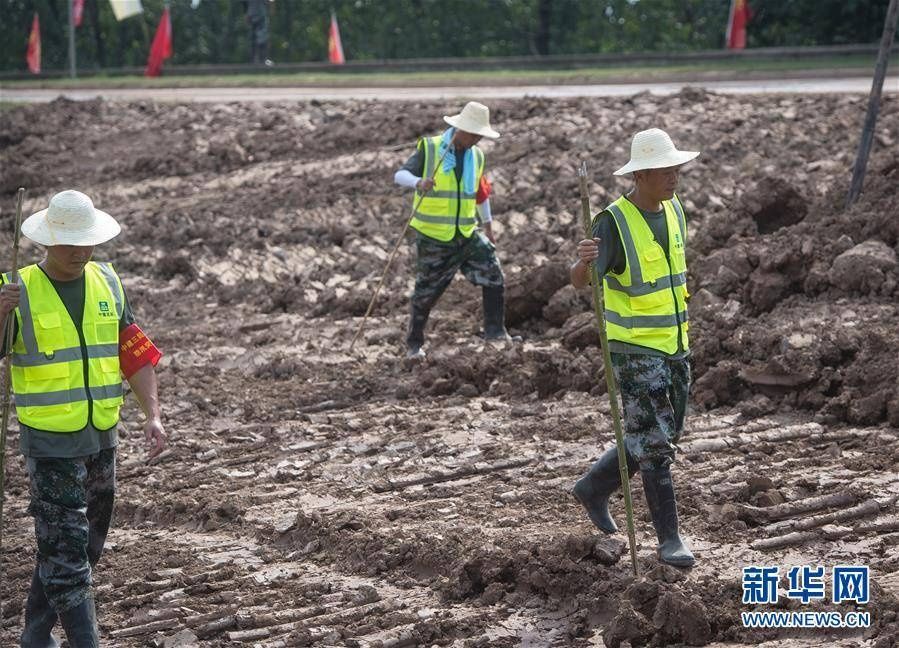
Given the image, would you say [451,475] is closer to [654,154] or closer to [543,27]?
[654,154]

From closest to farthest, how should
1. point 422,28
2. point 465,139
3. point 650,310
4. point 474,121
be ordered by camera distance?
point 650,310, point 474,121, point 465,139, point 422,28

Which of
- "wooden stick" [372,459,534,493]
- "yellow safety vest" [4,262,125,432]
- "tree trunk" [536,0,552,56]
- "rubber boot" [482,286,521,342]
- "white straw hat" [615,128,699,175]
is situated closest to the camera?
"yellow safety vest" [4,262,125,432]

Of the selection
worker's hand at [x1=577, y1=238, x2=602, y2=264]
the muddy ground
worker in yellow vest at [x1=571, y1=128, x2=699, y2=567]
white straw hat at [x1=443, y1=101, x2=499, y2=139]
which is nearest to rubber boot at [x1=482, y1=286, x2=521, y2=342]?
the muddy ground

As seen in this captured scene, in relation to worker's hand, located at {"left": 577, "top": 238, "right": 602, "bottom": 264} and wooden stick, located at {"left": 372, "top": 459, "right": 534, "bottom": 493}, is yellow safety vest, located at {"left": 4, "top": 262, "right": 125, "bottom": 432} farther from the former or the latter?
wooden stick, located at {"left": 372, "top": 459, "right": 534, "bottom": 493}

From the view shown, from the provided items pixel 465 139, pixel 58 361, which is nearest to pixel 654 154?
pixel 58 361

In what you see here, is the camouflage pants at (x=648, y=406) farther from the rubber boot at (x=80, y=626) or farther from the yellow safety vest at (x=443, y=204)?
the yellow safety vest at (x=443, y=204)

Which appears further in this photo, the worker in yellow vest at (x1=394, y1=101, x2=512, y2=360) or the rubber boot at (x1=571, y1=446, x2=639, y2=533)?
the worker in yellow vest at (x1=394, y1=101, x2=512, y2=360)

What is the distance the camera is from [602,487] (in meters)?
7.29

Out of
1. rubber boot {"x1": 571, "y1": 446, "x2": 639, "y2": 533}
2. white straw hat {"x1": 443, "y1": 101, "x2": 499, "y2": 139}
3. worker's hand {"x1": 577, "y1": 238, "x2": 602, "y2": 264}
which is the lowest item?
rubber boot {"x1": 571, "y1": 446, "x2": 639, "y2": 533}

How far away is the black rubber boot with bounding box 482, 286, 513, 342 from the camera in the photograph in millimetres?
11504

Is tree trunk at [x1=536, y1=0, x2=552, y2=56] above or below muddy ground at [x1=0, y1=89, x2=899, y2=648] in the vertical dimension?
above

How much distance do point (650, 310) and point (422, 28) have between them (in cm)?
2728

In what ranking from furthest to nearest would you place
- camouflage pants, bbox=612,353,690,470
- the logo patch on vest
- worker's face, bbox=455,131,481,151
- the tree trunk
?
the tree trunk < worker's face, bbox=455,131,481,151 < camouflage pants, bbox=612,353,690,470 < the logo patch on vest

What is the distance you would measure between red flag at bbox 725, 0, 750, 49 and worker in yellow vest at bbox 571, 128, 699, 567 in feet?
65.1
